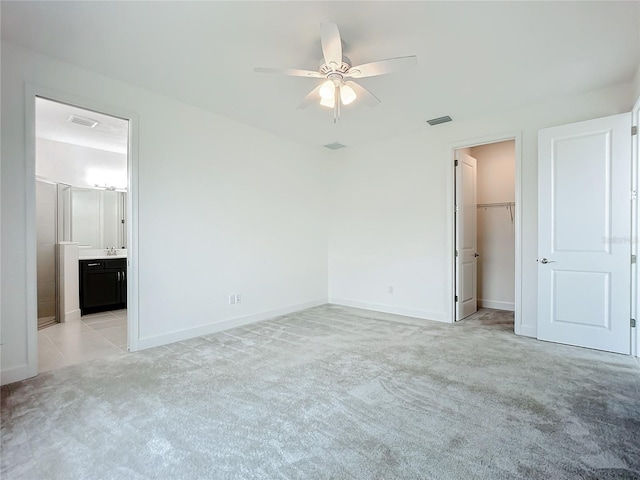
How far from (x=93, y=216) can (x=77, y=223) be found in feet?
0.94

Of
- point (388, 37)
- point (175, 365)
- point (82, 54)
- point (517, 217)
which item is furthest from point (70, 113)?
point (517, 217)

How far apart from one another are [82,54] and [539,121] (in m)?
4.80

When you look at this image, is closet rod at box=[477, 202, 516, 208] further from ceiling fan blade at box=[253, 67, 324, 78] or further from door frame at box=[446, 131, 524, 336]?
ceiling fan blade at box=[253, 67, 324, 78]

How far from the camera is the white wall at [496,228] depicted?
5.31m

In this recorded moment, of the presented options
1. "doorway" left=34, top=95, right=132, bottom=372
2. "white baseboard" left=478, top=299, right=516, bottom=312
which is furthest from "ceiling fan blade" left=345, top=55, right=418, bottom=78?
"white baseboard" left=478, top=299, right=516, bottom=312

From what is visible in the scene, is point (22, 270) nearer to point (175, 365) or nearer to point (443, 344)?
point (175, 365)

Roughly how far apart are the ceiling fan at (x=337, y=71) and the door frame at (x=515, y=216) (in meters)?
2.09

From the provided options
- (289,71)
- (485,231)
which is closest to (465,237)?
(485,231)

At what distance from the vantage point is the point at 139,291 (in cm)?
342

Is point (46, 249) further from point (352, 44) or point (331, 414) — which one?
point (352, 44)

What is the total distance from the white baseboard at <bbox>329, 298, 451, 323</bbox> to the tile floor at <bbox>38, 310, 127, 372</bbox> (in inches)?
131

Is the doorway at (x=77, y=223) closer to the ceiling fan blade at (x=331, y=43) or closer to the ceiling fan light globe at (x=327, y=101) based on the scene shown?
the ceiling fan light globe at (x=327, y=101)

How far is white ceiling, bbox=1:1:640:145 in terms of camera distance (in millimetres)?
2227

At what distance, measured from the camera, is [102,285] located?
5270mm
